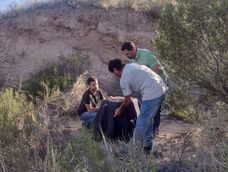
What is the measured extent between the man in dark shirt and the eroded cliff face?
7228 mm

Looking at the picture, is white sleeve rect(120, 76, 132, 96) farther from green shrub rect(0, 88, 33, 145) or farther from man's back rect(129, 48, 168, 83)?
green shrub rect(0, 88, 33, 145)

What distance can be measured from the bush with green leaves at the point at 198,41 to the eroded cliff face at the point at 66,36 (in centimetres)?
892

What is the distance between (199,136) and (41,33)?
13.0 meters

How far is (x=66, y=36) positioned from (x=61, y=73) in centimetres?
292

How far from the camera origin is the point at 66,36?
18984 millimetres

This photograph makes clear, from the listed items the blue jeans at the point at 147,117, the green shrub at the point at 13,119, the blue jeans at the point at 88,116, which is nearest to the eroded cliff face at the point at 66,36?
the blue jeans at the point at 88,116

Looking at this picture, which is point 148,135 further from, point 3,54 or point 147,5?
point 3,54

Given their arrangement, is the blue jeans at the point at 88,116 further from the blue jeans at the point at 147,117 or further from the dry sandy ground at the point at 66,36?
the dry sandy ground at the point at 66,36

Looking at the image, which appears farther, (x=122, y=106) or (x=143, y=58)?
(x=143, y=58)

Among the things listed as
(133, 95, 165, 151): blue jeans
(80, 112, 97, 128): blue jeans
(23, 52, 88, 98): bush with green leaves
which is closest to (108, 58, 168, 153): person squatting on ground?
(133, 95, 165, 151): blue jeans

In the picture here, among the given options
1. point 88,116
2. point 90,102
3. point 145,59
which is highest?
point 145,59

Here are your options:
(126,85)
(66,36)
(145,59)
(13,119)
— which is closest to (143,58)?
(145,59)

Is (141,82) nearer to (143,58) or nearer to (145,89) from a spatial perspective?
(145,89)

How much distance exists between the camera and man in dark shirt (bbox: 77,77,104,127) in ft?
31.7
